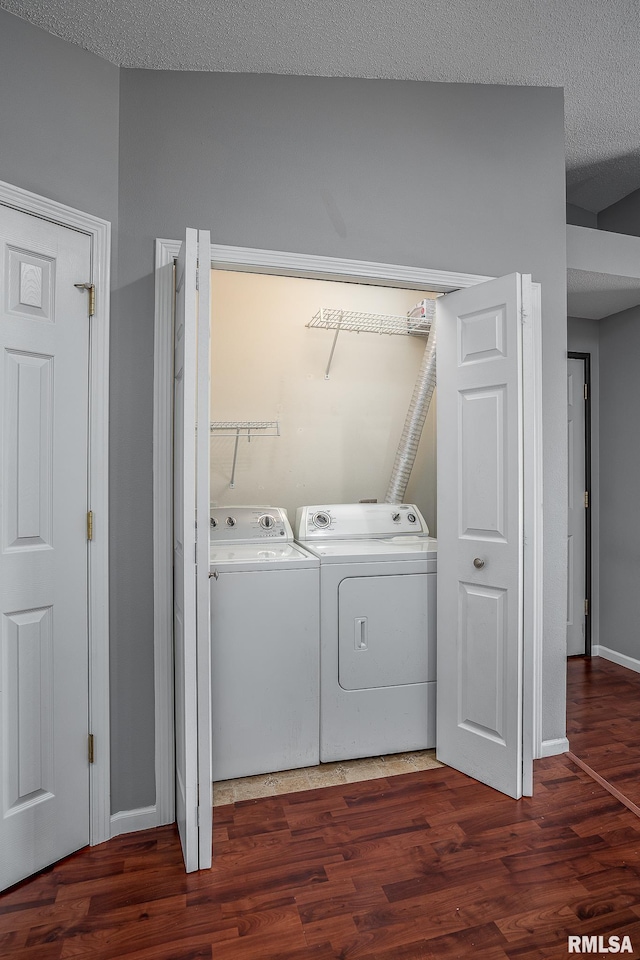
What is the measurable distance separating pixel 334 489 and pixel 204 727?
6.58 feet

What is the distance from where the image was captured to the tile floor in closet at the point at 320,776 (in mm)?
2344

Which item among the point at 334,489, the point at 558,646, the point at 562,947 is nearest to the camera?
the point at 562,947

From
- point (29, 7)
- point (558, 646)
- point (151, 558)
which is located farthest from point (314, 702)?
point (29, 7)

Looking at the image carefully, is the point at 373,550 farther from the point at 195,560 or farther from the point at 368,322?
the point at 368,322

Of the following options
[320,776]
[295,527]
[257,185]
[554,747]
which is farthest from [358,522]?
[257,185]

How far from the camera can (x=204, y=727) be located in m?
1.82

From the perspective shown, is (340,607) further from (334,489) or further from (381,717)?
(334,489)

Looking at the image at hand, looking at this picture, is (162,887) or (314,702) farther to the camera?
(314,702)

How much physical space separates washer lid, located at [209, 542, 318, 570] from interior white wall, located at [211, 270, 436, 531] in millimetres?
671

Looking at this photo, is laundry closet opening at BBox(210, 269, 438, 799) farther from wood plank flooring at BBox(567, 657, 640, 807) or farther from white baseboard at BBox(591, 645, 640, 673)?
white baseboard at BBox(591, 645, 640, 673)

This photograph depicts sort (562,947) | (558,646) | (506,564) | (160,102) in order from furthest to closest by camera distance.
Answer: (558,646) < (506,564) < (160,102) < (562,947)

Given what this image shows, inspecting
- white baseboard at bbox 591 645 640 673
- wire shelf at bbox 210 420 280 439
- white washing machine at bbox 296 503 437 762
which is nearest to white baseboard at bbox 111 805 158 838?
white washing machine at bbox 296 503 437 762

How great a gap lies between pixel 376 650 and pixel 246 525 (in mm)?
919

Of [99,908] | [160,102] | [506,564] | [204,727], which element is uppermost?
[160,102]
